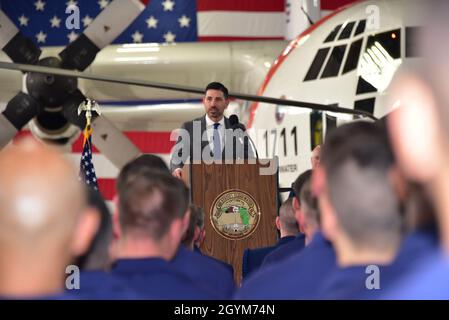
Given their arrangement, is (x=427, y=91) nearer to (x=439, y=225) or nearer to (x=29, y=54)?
(x=439, y=225)

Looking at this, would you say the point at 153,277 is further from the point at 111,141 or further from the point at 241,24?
the point at 241,24

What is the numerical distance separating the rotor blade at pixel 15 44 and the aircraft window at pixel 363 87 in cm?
375

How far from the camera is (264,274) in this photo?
6.18 feet

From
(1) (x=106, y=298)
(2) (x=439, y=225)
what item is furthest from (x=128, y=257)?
(2) (x=439, y=225)

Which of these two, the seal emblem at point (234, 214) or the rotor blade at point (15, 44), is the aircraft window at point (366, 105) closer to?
the seal emblem at point (234, 214)

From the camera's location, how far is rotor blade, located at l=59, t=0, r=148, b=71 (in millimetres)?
8961

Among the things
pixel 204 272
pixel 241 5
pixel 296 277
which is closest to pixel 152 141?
pixel 241 5

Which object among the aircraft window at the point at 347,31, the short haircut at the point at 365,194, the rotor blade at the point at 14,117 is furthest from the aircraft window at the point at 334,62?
the short haircut at the point at 365,194

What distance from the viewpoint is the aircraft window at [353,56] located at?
7.14 metres

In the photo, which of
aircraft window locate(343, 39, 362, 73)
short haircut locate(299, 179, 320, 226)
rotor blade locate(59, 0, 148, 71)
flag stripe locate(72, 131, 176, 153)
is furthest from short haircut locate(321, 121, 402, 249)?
flag stripe locate(72, 131, 176, 153)

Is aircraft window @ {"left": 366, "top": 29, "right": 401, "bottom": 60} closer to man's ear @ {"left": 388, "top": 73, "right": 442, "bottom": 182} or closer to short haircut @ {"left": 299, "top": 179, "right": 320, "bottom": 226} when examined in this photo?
short haircut @ {"left": 299, "top": 179, "right": 320, "bottom": 226}

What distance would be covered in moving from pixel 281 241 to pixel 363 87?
3300mm

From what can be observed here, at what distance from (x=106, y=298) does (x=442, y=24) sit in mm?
829

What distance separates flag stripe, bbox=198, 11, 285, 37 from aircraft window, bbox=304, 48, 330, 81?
6.87 meters
